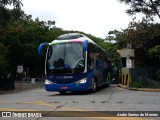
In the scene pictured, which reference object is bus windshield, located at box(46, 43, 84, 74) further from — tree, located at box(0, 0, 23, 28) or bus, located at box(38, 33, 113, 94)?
tree, located at box(0, 0, 23, 28)

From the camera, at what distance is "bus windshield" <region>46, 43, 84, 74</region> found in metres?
24.2

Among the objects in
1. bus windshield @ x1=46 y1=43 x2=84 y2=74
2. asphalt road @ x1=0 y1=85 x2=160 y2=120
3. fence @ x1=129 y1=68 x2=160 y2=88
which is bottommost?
asphalt road @ x1=0 y1=85 x2=160 y2=120

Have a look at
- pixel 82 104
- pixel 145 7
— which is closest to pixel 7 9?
pixel 145 7

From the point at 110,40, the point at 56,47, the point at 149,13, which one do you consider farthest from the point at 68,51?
the point at 110,40

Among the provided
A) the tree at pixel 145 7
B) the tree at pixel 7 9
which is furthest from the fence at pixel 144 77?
the tree at pixel 7 9

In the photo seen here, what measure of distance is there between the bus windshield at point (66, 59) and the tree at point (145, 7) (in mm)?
15592

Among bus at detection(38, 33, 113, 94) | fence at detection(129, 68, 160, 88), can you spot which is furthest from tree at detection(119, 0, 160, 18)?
bus at detection(38, 33, 113, 94)

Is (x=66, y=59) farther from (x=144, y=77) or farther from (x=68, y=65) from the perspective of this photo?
(x=144, y=77)

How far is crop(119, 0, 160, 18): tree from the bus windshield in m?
15.6

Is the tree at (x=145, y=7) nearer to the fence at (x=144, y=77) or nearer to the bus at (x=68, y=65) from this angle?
the fence at (x=144, y=77)

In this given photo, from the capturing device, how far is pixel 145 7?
39062 millimetres

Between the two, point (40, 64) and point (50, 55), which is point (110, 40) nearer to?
point (40, 64)

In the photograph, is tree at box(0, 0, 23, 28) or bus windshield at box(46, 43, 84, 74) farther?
tree at box(0, 0, 23, 28)

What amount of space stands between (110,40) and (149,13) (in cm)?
2912
